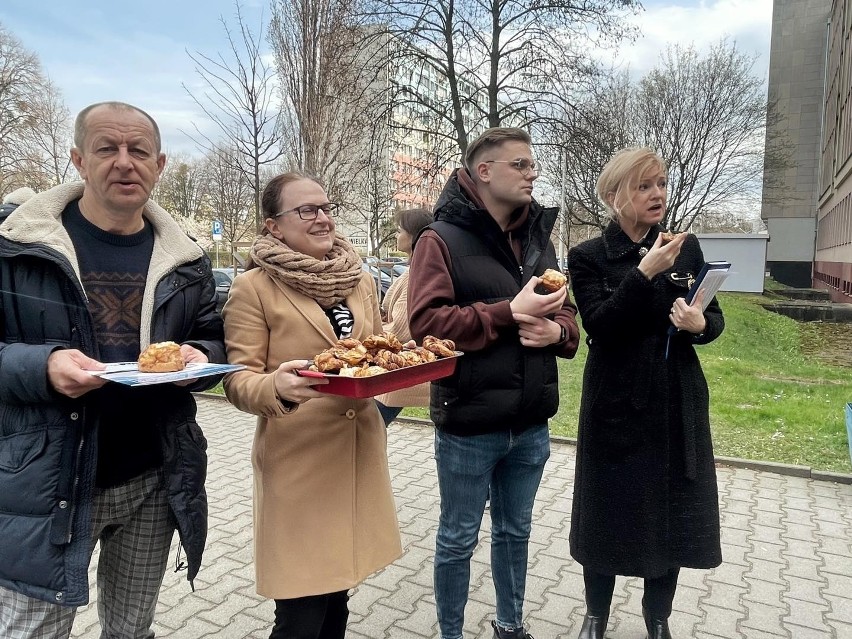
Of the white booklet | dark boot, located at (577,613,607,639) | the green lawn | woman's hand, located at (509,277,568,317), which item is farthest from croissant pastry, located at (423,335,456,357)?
the green lawn

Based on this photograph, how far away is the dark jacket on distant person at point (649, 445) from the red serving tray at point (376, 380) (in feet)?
3.13

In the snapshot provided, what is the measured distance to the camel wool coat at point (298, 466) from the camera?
213 centimetres

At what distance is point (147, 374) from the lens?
1.61 meters

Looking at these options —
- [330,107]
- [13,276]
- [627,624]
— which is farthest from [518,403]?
[330,107]

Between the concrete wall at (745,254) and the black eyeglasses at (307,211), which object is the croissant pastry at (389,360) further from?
the concrete wall at (745,254)

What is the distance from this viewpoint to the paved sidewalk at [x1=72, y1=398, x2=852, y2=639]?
10.6 ft

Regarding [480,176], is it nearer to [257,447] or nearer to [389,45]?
[257,447]

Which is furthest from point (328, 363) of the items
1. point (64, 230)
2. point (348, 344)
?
point (64, 230)

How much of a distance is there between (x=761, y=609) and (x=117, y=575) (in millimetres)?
3296

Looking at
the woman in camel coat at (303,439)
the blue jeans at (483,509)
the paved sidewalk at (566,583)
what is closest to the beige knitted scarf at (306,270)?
the woman in camel coat at (303,439)

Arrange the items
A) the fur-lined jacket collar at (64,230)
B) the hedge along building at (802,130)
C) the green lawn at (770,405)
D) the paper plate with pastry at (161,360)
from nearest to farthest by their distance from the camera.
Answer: the paper plate with pastry at (161,360) → the fur-lined jacket collar at (64,230) → the green lawn at (770,405) → the hedge along building at (802,130)

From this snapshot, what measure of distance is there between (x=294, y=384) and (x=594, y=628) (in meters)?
2.03

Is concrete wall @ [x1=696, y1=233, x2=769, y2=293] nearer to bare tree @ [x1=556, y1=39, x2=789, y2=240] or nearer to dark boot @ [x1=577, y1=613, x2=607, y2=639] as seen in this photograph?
bare tree @ [x1=556, y1=39, x2=789, y2=240]

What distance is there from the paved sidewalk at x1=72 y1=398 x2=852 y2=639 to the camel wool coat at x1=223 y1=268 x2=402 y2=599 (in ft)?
4.06
